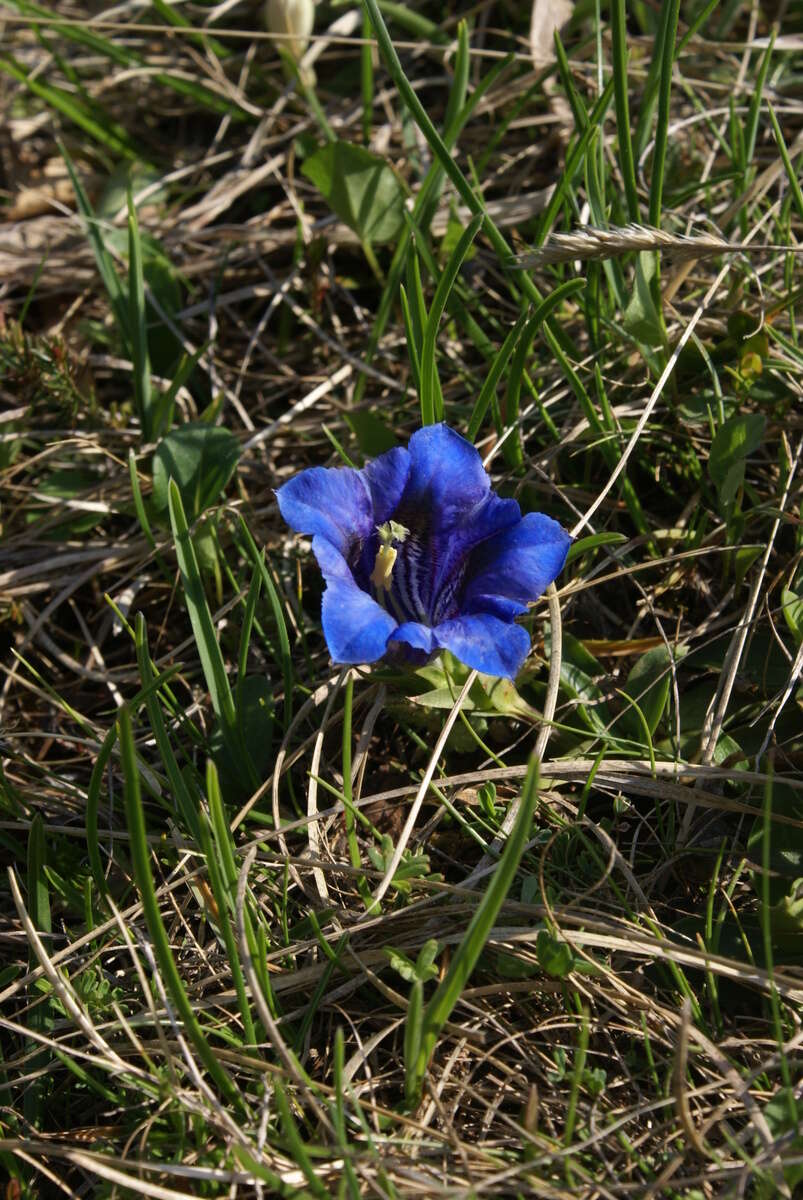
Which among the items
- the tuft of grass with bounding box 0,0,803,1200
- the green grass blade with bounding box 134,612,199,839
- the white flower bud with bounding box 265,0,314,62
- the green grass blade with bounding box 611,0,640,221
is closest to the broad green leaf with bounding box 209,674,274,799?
the tuft of grass with bounding box 0,0,803,1200

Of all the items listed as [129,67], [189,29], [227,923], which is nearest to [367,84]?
[189,29]

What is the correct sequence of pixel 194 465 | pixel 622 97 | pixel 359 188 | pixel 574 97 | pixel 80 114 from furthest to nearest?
pixel 80 114, pixel 359 188, pixel 194 465, pixel 574 97, pixel 622 97

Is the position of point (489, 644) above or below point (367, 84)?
below

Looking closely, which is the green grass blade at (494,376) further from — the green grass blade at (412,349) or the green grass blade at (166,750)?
the green grass blade at (166,750)

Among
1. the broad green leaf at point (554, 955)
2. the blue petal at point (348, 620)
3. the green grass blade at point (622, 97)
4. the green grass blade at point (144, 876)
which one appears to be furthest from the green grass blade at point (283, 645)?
the green grass blade at point (622, 97)

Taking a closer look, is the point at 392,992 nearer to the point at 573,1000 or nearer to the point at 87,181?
the point at 573,1000

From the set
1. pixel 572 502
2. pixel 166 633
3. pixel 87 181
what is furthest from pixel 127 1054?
pixel 87 181

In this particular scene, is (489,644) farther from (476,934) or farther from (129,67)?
(129,67)

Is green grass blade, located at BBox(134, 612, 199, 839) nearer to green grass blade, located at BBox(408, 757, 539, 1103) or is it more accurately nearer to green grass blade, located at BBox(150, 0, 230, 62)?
green grass blade, located at BBox(408, 757, 539, 1103)
